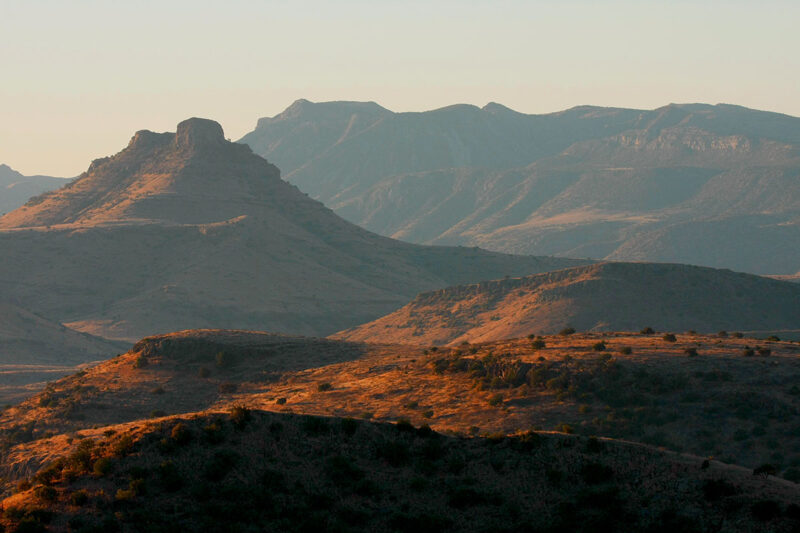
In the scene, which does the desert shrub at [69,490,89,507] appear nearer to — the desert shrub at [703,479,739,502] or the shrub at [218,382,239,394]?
the desert shrub at [703,479,739,502]

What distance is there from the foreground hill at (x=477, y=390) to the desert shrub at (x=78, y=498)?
14725 mm

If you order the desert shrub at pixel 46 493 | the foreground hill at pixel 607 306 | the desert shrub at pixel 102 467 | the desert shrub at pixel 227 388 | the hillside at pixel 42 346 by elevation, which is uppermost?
the desert shrub at pixel 102 467

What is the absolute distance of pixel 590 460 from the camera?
3206cm

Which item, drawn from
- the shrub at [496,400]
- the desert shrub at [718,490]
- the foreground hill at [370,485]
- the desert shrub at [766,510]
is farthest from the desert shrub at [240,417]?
the shrub at [496,400]

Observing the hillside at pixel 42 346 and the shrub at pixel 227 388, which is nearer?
the shrub at pixel 227 388

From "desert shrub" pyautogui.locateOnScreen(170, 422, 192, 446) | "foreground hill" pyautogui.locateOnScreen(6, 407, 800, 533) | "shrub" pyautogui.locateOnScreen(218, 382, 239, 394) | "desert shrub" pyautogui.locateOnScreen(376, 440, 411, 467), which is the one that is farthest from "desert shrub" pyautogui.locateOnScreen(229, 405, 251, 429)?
"shrub" pyautogui.locateOnScreen(218, 382, 239, 394)

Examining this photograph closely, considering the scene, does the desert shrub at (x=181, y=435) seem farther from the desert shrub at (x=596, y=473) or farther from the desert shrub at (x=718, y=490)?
the desert shrub at (x=718, y=490)

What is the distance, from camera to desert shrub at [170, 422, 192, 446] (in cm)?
3250

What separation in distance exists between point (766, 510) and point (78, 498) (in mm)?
18257

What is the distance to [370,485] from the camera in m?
30.9

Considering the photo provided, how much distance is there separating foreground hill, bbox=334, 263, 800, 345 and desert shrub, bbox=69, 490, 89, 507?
96.4 metres

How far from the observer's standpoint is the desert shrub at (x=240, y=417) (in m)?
34.0

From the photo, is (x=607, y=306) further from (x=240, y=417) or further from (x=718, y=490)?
(x=718, y=490)

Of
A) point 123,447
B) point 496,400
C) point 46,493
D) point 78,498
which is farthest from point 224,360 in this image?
point 78,498
